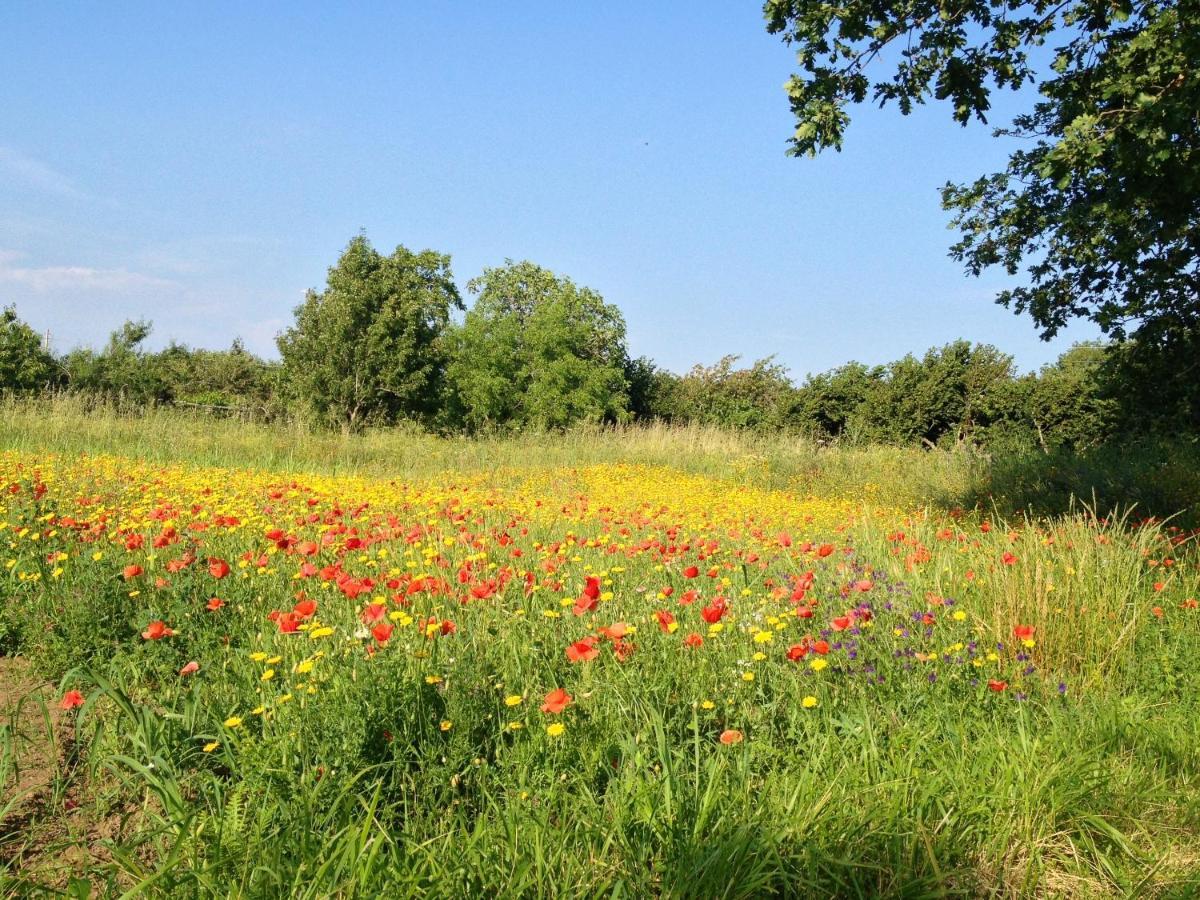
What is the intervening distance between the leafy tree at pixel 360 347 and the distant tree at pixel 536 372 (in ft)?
17.5

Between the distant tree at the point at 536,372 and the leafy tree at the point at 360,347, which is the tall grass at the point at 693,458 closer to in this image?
the leafy tree at the point at 360,347

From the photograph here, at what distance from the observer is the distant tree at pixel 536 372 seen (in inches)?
1308

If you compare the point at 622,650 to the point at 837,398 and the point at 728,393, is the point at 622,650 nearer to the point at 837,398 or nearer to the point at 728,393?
the point at 837,398

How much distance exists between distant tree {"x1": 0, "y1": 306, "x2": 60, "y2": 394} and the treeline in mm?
64

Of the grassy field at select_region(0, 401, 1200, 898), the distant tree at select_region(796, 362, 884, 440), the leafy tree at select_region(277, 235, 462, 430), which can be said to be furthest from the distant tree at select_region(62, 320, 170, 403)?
the grassy field at select_region(0, 401, 1200, 898)

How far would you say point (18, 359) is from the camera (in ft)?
88.4

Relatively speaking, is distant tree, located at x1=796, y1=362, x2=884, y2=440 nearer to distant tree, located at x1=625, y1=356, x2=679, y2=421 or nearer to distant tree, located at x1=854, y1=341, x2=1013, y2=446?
distant tree, located at x1=854, y1=341, x2=1013, y2=446

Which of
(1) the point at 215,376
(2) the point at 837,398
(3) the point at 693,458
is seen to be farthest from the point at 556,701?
(1) the point at 215,376

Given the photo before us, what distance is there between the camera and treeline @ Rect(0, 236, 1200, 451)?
1662 cm

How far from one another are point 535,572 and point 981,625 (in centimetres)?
213

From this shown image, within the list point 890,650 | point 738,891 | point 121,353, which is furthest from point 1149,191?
point 121,353

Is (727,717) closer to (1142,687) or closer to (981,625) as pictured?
(981,625)

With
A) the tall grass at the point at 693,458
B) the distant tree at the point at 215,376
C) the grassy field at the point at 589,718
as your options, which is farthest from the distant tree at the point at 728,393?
the grassy field at the point at 589,718

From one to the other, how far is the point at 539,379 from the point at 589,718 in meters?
32.2
